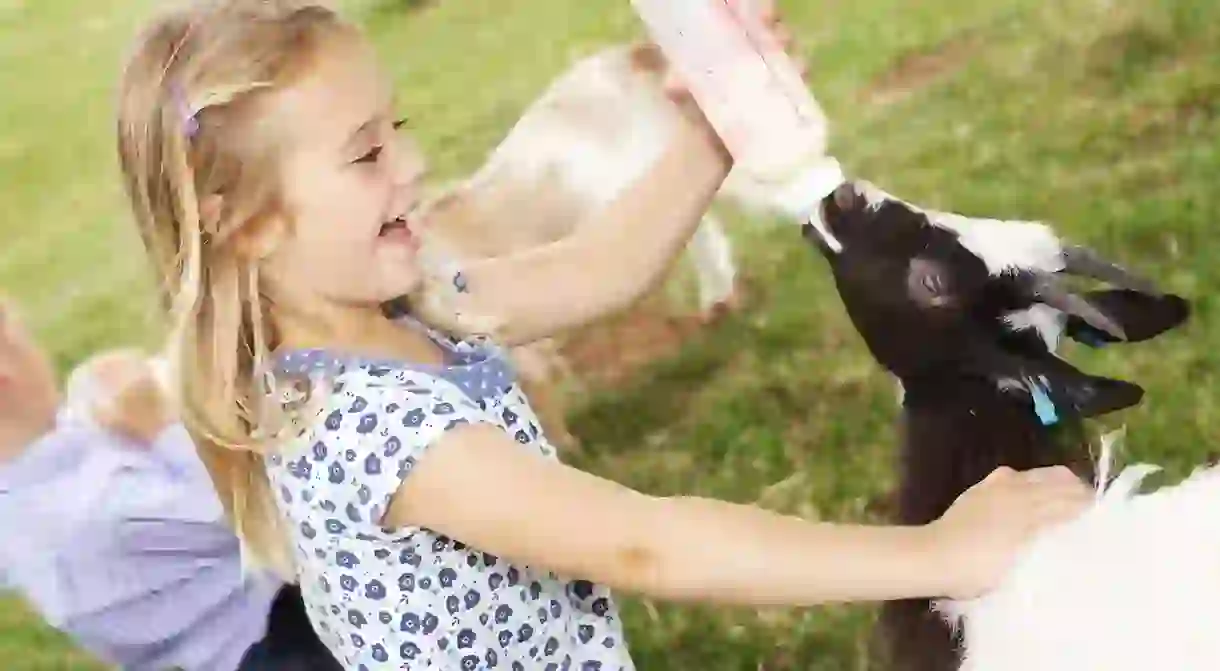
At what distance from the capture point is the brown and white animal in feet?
2.64

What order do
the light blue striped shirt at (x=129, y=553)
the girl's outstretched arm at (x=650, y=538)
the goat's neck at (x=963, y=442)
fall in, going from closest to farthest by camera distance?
the girl's outstretched arm at (x=650, y=538) < the goat's neck at (x=963, y=442) < the light blue striped shirt at (x=129, y=553)

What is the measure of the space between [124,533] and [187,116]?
0.35m

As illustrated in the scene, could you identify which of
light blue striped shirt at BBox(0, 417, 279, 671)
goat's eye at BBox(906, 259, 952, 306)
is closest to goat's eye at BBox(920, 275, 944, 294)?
goat's eye at BBox(906, 259, 952, 306)

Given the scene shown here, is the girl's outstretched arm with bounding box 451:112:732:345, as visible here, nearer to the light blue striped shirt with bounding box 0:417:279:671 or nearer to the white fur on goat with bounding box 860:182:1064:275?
the white fur on goat with bounding box 860:182:1064:275

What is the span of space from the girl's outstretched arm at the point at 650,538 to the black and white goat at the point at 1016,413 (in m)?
0.07

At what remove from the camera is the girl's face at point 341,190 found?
1.97 ft

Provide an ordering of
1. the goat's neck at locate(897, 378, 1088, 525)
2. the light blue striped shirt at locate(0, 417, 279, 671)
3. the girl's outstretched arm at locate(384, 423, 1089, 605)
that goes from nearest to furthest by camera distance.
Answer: the girl's outstretched arm at locate(384, 423, 1089, 605), the goat's neck at locate(897, 378, 1088, 525), the light blue striped shirt at locate(0, 417, 279, 671)

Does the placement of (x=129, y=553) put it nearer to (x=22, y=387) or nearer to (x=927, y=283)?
(x=22, y=387)

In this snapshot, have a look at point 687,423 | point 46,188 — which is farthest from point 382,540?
point 46,188

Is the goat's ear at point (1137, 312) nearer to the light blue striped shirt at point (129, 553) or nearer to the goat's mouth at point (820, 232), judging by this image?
the goat's mouth at point (820, 232)

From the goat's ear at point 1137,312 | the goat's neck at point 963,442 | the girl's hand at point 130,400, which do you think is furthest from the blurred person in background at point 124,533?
the goat's ear at point 1137,312

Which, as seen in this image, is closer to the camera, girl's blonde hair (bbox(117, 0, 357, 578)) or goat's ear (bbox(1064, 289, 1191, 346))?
girl's blonde hair (bbox(117, 0, 357, 578))

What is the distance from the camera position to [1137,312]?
28.5 inches

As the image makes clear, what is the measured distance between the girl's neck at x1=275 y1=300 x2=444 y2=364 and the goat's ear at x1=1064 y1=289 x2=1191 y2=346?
353mm
